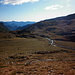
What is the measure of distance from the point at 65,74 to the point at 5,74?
15.3 meters

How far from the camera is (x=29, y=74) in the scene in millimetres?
26547

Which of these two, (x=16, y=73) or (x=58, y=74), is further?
(x=16, y=73)

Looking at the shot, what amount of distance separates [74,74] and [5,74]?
17.3 metres

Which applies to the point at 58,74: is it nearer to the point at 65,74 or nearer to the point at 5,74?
the point at 65,74

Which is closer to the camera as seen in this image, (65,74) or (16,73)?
(65,74)

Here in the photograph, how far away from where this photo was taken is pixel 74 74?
2422 cm

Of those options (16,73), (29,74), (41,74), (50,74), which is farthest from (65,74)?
(16,73)

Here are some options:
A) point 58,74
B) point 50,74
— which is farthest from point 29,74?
point 58,74

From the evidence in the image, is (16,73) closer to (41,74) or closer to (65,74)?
(41,74)

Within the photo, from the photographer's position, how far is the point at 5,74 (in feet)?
91.1

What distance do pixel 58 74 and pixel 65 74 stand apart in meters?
1.63

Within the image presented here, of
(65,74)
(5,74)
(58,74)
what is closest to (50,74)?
(58,74)

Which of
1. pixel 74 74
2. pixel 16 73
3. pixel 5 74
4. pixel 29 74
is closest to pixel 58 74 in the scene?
pixel 74 74

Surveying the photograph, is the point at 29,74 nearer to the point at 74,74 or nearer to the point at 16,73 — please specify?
the point at 16,73
